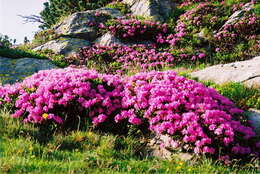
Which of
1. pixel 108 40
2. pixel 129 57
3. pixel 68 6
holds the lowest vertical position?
pixel 129 57

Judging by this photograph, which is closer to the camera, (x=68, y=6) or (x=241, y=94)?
(x=241, y=94)

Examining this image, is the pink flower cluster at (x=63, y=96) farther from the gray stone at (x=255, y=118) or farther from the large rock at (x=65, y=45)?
the large rock at (x=65, y=45)

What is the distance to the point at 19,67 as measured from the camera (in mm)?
12305

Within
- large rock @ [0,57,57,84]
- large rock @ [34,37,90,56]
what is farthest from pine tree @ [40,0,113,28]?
large rock @ [0,57,57,84]

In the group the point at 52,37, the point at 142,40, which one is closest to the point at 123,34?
the point at 142,40

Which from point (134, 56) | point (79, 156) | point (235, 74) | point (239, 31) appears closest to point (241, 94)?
point (235, 74)

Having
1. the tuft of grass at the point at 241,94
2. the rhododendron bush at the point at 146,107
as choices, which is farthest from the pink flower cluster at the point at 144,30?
the rhododendron bush at the point at 146,107

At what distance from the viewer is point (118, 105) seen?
7.04 metres

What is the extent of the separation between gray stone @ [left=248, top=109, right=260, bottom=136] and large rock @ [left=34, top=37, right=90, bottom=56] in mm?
11183

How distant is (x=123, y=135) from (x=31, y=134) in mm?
1818

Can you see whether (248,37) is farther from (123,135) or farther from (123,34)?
(123,135)

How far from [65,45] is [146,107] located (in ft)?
37.5

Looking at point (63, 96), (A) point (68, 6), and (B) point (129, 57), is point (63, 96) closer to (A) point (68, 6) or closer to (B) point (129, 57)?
(B) point (129, 57)

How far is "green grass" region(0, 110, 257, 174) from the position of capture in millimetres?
3942
